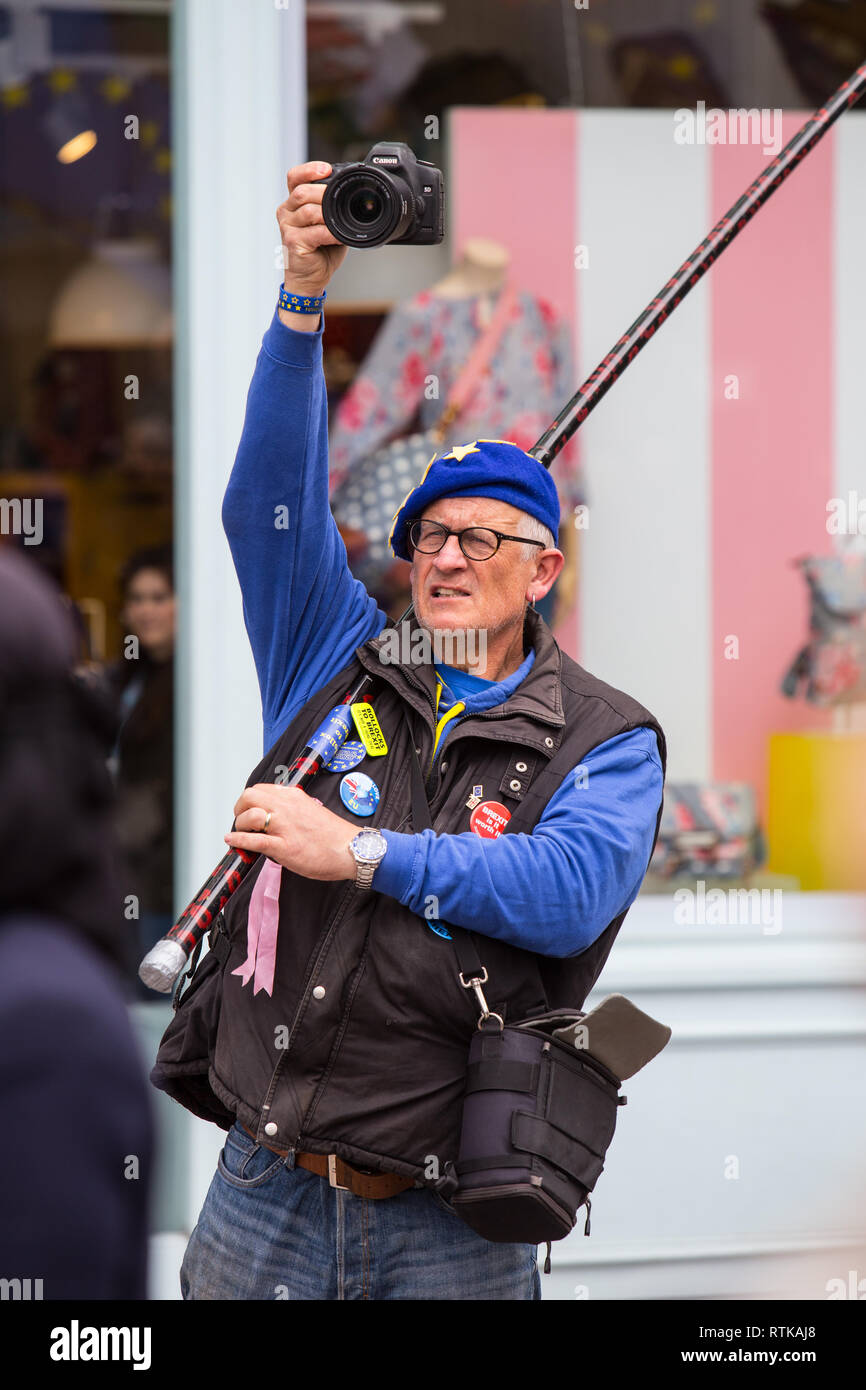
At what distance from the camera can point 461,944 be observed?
6.17ft

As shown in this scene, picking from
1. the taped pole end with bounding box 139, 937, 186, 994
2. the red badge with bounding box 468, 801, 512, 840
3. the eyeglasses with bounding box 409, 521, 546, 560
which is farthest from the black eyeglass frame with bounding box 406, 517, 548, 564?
the taped pole end with bounding box 139, 937, 186, 994

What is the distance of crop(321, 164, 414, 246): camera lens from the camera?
1.86 m

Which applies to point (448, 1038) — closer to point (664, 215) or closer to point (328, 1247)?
point (328, 1247)

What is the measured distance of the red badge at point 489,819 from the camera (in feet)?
6.32

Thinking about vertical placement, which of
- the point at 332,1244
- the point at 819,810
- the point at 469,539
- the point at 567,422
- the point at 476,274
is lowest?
the point at 332,1244

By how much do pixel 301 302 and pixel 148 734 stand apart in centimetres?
197

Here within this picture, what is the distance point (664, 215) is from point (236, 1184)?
295 cm

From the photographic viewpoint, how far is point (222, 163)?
3627 mm

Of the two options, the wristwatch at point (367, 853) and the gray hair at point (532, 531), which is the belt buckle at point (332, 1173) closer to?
the wristwatch at point (367, 853)

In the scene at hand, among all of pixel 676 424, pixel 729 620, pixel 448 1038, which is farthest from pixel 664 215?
pixel 448 1038

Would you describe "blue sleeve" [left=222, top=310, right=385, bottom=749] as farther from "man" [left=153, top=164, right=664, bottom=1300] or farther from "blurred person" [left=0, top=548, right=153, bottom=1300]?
"blurred person" [left=0, top=548, right=153, bottom=1300]

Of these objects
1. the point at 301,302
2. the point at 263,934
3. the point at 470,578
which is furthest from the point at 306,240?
the point at 263,934

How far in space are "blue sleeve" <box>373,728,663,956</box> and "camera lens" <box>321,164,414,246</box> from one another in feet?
2.38

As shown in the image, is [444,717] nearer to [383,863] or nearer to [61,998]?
[383,863]
